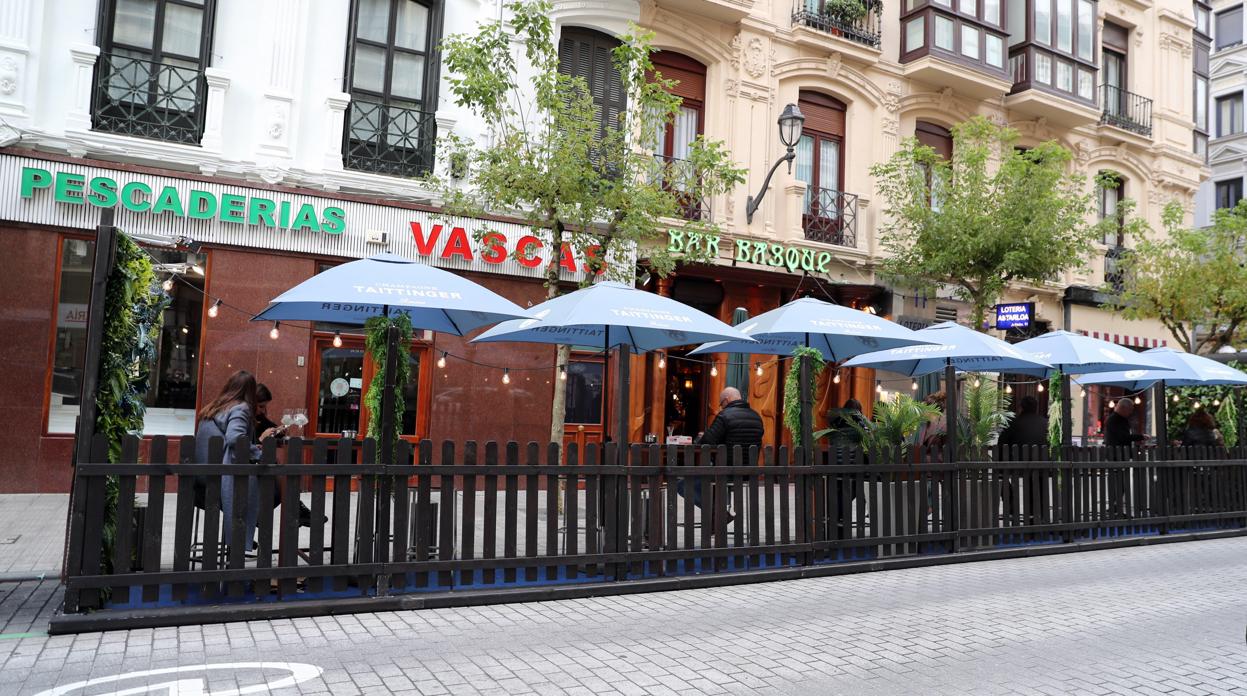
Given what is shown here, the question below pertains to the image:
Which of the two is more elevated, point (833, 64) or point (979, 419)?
point (833, 64)

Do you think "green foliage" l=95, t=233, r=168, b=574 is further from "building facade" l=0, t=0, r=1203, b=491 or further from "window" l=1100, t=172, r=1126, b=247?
"window" l=1100, t=172, r=1126, b=247

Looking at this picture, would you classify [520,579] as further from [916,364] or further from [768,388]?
[768,388]

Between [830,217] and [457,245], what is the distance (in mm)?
8227

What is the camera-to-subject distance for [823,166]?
18.8 meters

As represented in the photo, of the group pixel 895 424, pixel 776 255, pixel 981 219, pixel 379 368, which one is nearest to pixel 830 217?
pixel 776 255

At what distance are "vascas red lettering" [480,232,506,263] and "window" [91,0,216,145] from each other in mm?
4479

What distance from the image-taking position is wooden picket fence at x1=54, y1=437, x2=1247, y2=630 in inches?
238

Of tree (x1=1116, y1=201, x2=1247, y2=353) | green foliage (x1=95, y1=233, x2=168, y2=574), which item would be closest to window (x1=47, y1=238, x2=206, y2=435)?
green foliage (x1=95, y1=233, x2=168, y2=574)

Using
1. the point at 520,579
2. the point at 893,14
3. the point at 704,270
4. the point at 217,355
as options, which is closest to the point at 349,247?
the point at 217,355

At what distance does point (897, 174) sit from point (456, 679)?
1518 cm

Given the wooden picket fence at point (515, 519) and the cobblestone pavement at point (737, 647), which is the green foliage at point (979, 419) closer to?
the wooden picket fence at point (515, 519)

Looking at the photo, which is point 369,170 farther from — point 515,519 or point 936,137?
point 936,137

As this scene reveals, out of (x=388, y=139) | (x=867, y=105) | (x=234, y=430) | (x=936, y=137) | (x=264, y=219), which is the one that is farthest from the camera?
(x=936, y=137)

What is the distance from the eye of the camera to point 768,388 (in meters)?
17.6
